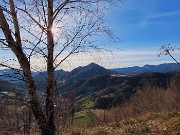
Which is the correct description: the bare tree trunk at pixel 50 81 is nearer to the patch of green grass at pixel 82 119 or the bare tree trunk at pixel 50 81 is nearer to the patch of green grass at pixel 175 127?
the patch of green grass at pixel 175 127

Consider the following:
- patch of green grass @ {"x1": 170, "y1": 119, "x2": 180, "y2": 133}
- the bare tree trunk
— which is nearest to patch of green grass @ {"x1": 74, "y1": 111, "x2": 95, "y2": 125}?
patch of green grass @ {"x1": 170, "y1": 119, "x2": 180, "y2": 133}

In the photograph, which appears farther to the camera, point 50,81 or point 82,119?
point 82,119

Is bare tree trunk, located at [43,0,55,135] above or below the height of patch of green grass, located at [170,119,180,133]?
above

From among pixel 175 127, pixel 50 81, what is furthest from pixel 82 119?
pixel 50 81

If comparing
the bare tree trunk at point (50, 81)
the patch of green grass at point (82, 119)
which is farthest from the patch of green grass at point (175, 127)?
the patch of green grass at point (82, 119)

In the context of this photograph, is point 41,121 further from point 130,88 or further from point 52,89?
point 130,88

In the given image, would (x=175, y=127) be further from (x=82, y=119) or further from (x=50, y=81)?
(x=82, y=119)

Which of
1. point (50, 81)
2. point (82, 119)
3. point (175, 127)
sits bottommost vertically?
point (82, 119)

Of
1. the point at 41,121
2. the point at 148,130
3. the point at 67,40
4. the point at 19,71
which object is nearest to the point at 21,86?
the point at 19,71

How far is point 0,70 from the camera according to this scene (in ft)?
27.5

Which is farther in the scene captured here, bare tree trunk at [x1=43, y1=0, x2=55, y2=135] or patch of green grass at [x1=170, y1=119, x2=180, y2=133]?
patch of green grass at [x1=170, y1=119, x2=180, y2=133]

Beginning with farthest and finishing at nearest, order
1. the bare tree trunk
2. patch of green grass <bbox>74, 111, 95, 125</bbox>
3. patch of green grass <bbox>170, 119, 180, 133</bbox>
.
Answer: patch of green grass <bbox>74, 111, 95, 125</bbox> → patch of green grass <bbox>170, 119, 180, 133</bbox> → the bare tree trunk

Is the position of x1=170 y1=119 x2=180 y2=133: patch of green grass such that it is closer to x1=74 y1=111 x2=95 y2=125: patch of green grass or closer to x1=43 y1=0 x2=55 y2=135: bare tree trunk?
x1=43 y1=0 x2=55 y2=135: bare tree trunk

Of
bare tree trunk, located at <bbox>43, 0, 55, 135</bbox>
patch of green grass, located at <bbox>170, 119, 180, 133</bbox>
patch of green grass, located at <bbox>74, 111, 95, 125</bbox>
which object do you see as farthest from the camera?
patch of green grass, located at <bbox>74, 111, 95, 125</bbox>
